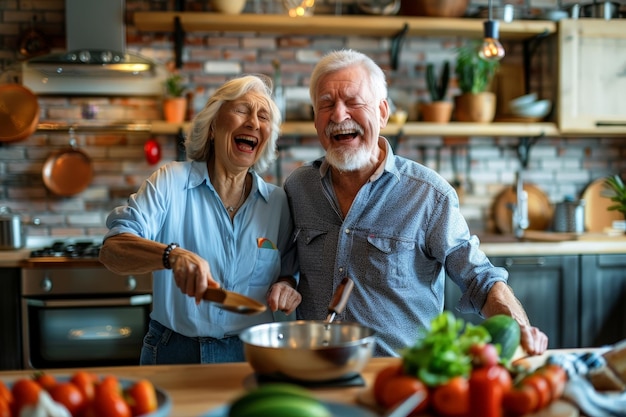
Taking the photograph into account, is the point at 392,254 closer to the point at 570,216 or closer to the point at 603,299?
the point at 603,299

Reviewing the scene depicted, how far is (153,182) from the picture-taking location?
213cm

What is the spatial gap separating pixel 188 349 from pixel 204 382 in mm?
534

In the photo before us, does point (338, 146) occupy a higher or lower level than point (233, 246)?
higher

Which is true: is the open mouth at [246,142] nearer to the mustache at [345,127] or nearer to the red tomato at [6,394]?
the mustache at [345,127]

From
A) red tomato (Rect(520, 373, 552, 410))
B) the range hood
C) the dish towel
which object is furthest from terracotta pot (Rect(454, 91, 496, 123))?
red tomato (Rect(520, 373, 552, 410))

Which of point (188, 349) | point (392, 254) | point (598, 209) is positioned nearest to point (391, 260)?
point (392, 254)

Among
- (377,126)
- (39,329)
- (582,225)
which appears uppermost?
(377,126)

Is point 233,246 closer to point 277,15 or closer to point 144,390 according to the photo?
Answer: point 144,390

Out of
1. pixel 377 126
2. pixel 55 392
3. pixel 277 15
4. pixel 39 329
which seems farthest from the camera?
pixel 277 15

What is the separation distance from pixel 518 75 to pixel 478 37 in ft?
1.26

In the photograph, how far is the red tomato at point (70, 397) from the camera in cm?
118

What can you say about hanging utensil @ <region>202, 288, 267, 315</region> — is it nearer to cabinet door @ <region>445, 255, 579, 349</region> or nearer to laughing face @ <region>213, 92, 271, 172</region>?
laughing face @ <region>213, 92, 271, 172</region>

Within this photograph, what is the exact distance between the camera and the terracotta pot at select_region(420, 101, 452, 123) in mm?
4371

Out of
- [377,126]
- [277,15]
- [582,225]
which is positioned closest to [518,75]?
[582,225]
